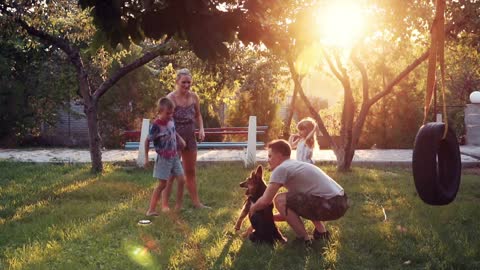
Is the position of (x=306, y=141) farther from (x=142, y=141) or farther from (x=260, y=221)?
(x=142, y=141)

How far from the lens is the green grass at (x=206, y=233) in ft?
14.4

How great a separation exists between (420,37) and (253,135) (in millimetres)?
3860

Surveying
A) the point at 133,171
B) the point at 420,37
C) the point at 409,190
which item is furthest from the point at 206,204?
the point at 420,37

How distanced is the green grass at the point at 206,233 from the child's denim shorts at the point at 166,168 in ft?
1.52

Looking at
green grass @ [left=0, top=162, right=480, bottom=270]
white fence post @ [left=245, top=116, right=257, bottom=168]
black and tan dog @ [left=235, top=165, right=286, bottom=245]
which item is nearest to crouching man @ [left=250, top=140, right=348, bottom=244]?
black and tan dog @ [left=235, top=165, right=286, bottom=245]

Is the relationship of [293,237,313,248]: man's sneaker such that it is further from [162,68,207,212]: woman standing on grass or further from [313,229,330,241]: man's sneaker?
[162,68,207,212]: woman standing on grass

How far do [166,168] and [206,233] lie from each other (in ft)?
3.62

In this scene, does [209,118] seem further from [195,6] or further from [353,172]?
[195,6]

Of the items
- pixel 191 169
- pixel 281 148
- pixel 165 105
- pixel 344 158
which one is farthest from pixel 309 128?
pixel 344 158

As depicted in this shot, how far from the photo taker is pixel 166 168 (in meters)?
6.07

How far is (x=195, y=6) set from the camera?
2.96 m

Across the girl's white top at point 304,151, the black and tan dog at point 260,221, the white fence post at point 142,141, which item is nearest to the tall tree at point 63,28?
the white fence post at point 142,141

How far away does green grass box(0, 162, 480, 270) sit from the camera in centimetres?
439

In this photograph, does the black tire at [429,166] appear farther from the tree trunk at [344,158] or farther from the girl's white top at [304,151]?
the tree trunk at [344,158]
